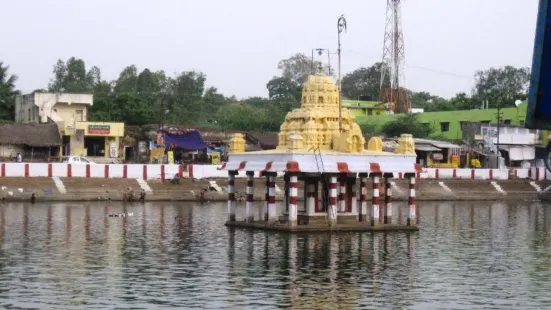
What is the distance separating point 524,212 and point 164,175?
916 inches

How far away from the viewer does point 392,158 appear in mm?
37812

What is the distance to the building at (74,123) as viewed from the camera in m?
73.1

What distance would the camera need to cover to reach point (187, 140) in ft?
250

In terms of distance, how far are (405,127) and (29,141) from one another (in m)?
36.0

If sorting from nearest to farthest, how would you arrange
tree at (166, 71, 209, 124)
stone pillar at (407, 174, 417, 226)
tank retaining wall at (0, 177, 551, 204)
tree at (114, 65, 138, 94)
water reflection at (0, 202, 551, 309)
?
1. water reflection at (0, 202, 551, 309)
2. stone pillar at (407, 174, 417, 226)
3. tank retaining wall at (0, 177, 551, 204)
4. tree at (166, 71, 209, 124)
5. tree at (114, 65, 138, 94)

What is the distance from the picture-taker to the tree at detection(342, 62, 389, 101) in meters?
136

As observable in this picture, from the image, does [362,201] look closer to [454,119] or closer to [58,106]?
[58,106]

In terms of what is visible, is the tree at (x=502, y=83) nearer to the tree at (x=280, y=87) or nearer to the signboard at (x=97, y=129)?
the tree at (x=280, y=87)

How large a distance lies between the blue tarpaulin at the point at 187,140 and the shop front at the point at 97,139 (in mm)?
3713

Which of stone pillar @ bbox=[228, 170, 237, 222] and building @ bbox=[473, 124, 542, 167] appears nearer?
stone pillar @ bbox=[228, 170, 237, 222]

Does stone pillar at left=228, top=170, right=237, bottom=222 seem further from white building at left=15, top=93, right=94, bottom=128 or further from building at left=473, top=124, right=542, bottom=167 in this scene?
building at left=473, top=124, right=542, bottom=167

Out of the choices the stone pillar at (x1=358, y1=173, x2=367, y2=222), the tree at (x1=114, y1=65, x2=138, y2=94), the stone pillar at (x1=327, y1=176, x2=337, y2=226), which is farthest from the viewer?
the tree at (x1=114, y1=65, x2=138, y2=94)

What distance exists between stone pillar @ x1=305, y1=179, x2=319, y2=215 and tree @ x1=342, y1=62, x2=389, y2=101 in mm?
96217

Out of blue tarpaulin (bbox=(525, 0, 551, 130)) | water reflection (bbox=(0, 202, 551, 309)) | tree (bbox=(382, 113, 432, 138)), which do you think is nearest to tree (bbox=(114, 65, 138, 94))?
tree (bbox=(382, 113, 432, 138))
